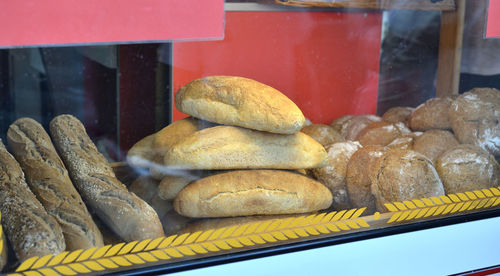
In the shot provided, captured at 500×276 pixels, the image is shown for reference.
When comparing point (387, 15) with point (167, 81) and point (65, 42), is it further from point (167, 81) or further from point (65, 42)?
point (65, 42)

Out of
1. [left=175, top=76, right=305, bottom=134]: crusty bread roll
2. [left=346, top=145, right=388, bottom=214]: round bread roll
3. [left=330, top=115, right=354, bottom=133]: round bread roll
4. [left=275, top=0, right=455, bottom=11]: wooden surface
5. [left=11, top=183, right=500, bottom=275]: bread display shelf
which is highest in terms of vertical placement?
[left=275, top=0, right=455, bottom=11]: wooden surface

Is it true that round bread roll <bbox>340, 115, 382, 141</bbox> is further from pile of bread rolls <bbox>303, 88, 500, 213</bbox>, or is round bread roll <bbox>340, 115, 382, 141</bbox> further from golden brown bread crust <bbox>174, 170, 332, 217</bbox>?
golden brown bread crust <bbox>174, 170, 332, 217</bbox>

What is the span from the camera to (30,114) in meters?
1.06

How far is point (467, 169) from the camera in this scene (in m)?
1.49

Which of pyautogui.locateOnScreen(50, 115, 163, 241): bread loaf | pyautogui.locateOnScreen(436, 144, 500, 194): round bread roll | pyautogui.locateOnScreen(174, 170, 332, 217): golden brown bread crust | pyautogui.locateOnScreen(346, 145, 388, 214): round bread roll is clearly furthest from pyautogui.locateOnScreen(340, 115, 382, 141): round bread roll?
pyautogui.locateOnScreen(50, 115, 163, 241): bread loaf

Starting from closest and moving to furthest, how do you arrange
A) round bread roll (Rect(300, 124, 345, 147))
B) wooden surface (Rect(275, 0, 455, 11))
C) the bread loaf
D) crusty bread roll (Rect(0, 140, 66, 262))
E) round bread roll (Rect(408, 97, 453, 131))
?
crusty bread roll (Rect(0, 140, 66, 262)) < the bread loaf < wooden surface (Rect(275, 0, 455, 11)) < round bread roll (Rect(300, 124, 345, 147)) < round bread roll (Rect(408, 97, 453, 131))

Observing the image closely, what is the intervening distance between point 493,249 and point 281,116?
2.54 feet

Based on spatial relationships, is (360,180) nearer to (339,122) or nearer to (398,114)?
(339,122)

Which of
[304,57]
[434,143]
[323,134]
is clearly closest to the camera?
[304,57]

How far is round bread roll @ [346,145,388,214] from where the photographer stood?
1.40m

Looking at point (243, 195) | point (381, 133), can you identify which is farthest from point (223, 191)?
point (381, 133)

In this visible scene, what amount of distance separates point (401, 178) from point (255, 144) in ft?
1.38

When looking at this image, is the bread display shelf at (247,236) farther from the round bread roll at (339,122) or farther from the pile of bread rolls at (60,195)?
the round bread roll at (339,122)

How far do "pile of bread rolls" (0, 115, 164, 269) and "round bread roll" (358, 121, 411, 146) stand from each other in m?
0.71
